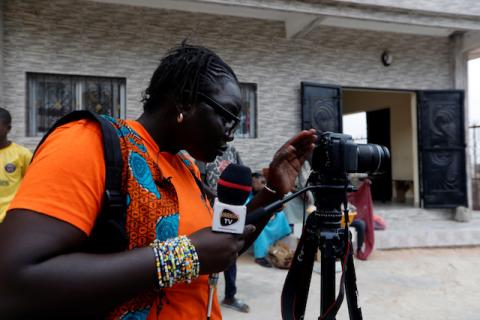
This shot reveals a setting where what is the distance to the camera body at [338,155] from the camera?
1.66 meters

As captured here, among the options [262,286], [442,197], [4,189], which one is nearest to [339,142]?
[4,189]

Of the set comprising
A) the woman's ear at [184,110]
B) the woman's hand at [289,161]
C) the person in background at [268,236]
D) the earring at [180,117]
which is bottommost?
the person in background at [268,236]

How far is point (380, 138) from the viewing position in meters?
11.1

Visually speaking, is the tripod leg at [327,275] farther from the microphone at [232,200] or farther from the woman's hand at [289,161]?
the microphone at [232,200]

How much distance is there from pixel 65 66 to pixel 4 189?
105 inches

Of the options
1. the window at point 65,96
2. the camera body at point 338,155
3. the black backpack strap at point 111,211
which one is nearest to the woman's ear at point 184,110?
the black backpack strap at point 111,211

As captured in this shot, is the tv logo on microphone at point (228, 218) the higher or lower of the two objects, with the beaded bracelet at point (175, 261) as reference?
higher

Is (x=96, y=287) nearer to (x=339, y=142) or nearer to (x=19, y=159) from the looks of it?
(x=339, y=142)

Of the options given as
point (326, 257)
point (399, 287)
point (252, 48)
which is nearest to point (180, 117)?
point (326, 257)

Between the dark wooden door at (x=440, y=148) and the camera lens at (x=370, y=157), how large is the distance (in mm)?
5962

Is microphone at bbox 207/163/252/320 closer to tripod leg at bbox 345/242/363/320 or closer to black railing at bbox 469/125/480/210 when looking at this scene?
tripod leg at bbox 345/242/363/320

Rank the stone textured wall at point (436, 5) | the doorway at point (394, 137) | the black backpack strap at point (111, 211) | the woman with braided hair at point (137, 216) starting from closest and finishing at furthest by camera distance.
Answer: the woman with braided hair at point (137, 216) < the black backpack strap at point (111, 211) < the stone textured wall at point (436, 5) < the doorway at point (394, 137)

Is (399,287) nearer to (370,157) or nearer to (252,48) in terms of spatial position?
(370,157)

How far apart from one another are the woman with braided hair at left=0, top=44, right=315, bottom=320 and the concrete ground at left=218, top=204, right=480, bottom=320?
2157mm
